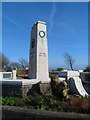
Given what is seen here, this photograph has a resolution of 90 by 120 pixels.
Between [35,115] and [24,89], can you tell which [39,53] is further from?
[35,115]

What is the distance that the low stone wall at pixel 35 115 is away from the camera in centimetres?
427

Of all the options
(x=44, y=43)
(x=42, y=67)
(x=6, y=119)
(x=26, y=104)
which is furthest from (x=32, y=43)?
(x=6, y=119)

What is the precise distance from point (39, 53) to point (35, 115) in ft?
18.1

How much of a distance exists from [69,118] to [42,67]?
5.68 meters

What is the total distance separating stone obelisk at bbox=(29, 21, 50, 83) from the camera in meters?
9.51

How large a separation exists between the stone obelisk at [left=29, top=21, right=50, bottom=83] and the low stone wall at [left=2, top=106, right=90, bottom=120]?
4693mm

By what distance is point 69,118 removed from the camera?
167 inches

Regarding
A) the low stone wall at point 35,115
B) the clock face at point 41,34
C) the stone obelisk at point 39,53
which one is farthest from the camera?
the clock face at point 41,34

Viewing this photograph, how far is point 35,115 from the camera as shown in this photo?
4.45m

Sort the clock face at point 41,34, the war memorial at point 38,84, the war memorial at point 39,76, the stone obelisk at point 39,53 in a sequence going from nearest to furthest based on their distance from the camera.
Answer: the war memorial at point 38,84
the war memorial at point 39,76
the stone obelisk at point 39,53
the clock face at point 41,34

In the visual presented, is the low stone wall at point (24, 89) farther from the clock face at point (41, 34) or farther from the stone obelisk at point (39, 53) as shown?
the clock face at point (41, 34)

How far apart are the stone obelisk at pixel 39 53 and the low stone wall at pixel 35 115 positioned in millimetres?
4693

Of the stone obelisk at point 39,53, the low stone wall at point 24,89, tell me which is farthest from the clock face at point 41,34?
the low stone wall at point 24,89

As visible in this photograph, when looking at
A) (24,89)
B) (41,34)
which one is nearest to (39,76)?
(24,89)
